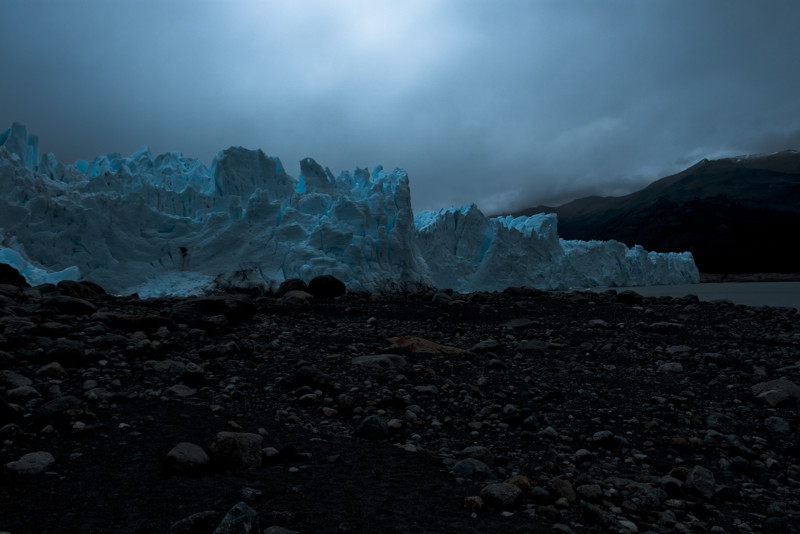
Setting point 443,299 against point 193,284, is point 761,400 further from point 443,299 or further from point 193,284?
→ point 193,284

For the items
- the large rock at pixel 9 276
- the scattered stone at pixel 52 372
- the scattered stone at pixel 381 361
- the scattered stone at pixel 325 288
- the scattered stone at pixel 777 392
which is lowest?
the scattered stone at pixel 777 392

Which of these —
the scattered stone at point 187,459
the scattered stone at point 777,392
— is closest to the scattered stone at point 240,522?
the scattered stone at point 187,459

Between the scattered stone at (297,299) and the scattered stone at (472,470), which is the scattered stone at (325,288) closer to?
the scattered stone at (297,299)

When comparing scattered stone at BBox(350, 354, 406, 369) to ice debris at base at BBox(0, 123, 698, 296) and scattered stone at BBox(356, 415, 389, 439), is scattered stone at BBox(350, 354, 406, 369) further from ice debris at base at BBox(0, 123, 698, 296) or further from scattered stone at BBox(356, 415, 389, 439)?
ice debris at base at BBox(0, 123, 698, 296)

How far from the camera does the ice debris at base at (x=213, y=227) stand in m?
17.1

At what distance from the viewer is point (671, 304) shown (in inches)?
394

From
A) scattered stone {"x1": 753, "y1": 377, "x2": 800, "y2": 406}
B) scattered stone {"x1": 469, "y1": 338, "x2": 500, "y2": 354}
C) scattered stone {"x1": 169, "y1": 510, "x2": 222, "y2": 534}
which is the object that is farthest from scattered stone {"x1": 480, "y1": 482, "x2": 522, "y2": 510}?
scattered stone {"x1": 469, "y1": 338, "x2": 500, "y2": 354}

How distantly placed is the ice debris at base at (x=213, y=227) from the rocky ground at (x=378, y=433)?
13712mm

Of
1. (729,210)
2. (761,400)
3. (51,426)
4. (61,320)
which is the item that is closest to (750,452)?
(761,400)

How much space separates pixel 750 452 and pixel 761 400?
1.14 m

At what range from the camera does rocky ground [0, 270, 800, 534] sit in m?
1.70

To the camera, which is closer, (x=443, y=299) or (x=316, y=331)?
(x=316, y=331)

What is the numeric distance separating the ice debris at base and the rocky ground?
13712 millimetres

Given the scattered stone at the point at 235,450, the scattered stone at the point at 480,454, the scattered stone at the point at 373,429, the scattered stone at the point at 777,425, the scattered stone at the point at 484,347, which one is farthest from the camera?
the scattered stone at the point at 484,347
